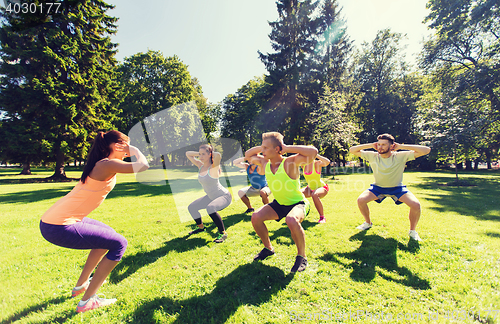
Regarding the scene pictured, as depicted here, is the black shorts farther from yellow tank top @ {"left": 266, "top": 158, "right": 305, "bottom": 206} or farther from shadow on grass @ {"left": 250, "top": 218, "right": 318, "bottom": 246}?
shadow on grass @ {"left": 250, "top": 218, "right": 318, "bottom": 246}

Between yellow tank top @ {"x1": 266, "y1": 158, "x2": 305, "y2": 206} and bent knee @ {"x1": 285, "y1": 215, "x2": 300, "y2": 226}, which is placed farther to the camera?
yellow tank top @ {"x1": 266, "y1": 158, "x2": 305, "y2": 206}

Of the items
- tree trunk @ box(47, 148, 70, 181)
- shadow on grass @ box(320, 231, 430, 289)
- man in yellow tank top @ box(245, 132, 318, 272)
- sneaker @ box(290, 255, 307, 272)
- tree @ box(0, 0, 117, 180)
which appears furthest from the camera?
tree trunk @ box(47, 148, 70, 181)

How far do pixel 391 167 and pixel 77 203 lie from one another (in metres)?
6.17

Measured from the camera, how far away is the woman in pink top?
Answer: 2.60 metres

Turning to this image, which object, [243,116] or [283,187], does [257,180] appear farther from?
[243,116]

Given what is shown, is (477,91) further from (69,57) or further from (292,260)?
(69,57)

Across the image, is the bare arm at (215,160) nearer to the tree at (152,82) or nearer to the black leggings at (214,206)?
the black leggings at (214,206)

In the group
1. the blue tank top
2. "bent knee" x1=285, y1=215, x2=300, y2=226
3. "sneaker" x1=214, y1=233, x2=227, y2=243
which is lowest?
"sneaker" x1=214, y1=233, x2=227, y2=243

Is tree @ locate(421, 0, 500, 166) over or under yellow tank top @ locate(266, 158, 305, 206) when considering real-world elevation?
over

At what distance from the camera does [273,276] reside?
11.1ft

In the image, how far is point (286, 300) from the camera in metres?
2.86

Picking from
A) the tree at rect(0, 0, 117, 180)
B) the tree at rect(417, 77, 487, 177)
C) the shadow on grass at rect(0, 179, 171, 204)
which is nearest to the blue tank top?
the shadow on grass at rect(0, 179, 171, 204)

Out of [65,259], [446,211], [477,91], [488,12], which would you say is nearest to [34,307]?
[65,259]

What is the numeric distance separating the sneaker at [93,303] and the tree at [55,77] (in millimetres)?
21688
